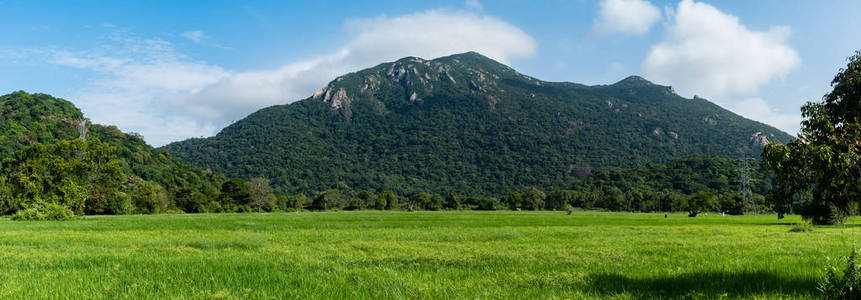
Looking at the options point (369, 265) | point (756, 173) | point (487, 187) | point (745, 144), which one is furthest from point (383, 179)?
point (369, 265)

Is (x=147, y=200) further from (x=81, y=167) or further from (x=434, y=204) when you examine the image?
(x=434, y=204)

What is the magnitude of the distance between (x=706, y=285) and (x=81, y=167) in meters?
58.2

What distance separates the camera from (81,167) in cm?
4631

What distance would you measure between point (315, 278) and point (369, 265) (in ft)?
8.79

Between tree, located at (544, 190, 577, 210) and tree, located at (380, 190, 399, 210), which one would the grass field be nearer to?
tree, located at (380, 190, 399, 210)

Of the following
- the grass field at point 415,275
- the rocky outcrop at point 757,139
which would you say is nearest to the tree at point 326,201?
the grass field at point 415,275

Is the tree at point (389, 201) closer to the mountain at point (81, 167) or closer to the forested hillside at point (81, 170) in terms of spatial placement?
the forested hillside at point (81, 170)

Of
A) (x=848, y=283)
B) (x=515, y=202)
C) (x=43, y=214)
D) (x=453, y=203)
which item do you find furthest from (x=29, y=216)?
(x=515, y=202)

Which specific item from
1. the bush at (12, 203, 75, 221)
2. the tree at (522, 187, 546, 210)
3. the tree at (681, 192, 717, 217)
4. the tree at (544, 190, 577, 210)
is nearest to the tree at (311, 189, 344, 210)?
the tree at (522, 187, 546, 210)

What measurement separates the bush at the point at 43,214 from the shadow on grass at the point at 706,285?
48310mm

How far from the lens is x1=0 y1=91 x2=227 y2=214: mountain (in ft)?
153

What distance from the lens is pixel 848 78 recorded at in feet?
32.7

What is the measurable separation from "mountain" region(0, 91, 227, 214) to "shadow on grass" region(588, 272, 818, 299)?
5430cm

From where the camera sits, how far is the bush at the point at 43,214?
3823 cm
